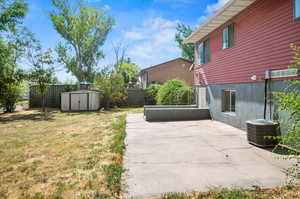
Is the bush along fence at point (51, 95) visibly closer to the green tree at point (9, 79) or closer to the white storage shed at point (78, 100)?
the green tree at point (9, 79)

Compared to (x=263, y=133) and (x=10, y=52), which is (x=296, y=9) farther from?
(x=10, y=52)

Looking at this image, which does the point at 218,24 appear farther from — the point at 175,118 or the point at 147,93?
the point at 147,93

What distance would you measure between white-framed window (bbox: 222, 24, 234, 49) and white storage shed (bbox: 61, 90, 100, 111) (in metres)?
9.95

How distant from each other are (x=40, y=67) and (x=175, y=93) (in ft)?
33.9

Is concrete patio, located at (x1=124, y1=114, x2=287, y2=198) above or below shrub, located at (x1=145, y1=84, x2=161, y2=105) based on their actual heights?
below

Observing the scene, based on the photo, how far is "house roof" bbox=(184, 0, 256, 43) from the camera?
600 centimetres

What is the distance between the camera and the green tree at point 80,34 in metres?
21.0

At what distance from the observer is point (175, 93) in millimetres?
12039

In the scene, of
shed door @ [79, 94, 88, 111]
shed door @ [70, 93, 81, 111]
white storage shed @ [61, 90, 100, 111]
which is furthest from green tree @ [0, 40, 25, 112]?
shed door @ [79, 94, 88, 111]

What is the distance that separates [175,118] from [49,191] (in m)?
6.92

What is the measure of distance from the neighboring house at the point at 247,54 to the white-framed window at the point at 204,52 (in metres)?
0.10

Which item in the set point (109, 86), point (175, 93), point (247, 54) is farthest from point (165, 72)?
point (247, 54)

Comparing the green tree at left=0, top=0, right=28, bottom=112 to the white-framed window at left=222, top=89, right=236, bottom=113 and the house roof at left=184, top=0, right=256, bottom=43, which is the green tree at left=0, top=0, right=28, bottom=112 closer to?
the house roof at left=184, top=0, right=256, bottom=43

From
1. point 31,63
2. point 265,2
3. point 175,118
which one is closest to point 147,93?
point 175,118
